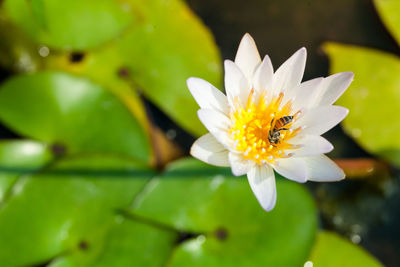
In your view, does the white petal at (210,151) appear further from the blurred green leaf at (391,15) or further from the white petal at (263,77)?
the blurred green leaf at (391,15)

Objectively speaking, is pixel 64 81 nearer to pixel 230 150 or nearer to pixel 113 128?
pixel 113 128

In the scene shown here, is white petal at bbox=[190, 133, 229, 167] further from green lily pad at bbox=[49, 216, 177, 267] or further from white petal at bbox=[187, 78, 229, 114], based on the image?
green lily pad at bbox=[49, 216, 177, 267]

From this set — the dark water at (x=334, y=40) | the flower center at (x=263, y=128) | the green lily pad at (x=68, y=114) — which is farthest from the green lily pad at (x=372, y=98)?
the green lily pad at (x=68, y=114)

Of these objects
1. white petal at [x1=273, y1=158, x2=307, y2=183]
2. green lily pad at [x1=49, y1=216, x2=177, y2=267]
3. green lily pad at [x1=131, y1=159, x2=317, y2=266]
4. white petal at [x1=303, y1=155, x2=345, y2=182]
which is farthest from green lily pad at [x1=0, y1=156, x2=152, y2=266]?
white petal at [x1=303, y1=155, x2=345, y2=182]

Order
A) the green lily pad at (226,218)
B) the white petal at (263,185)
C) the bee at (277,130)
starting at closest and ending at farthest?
the white petal at (263,185) < the bee at (277,130) < the green lily pad at (226,218)

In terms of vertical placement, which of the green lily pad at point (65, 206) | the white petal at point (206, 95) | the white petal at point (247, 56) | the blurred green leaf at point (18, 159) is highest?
the white petal at point (247, 56)

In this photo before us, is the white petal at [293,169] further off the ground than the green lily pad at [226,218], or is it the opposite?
the white petal at [293,169]
